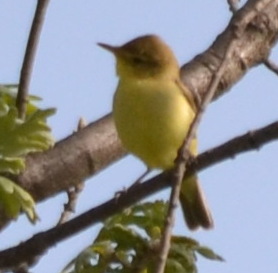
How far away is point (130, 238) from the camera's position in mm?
3379

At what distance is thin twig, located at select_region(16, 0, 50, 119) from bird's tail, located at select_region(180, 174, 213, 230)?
1.60 meters

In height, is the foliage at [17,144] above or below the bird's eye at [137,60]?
above

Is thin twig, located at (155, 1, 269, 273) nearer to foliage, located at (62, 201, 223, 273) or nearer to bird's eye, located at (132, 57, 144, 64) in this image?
foliage, located at (62, 201, 223, 273)

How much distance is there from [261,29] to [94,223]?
2.19m

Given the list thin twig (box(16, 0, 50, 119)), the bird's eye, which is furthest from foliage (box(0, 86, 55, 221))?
the bird's eye

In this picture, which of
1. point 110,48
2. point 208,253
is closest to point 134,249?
point 208,253

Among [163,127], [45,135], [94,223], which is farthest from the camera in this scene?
[163,127]

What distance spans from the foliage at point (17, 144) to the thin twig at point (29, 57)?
0.17ft

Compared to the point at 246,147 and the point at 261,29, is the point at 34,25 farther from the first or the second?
the point at 261,29

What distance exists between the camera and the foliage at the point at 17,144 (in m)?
3.29

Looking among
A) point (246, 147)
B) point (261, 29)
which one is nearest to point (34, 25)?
point (246, 147)

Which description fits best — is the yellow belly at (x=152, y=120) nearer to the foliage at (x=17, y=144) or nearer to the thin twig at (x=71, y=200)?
the thin twig at (x=71, y=200)

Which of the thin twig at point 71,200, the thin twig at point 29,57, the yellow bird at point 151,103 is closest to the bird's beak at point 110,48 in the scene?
the yellow bird at point 151,103

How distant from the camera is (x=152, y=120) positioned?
441cm
